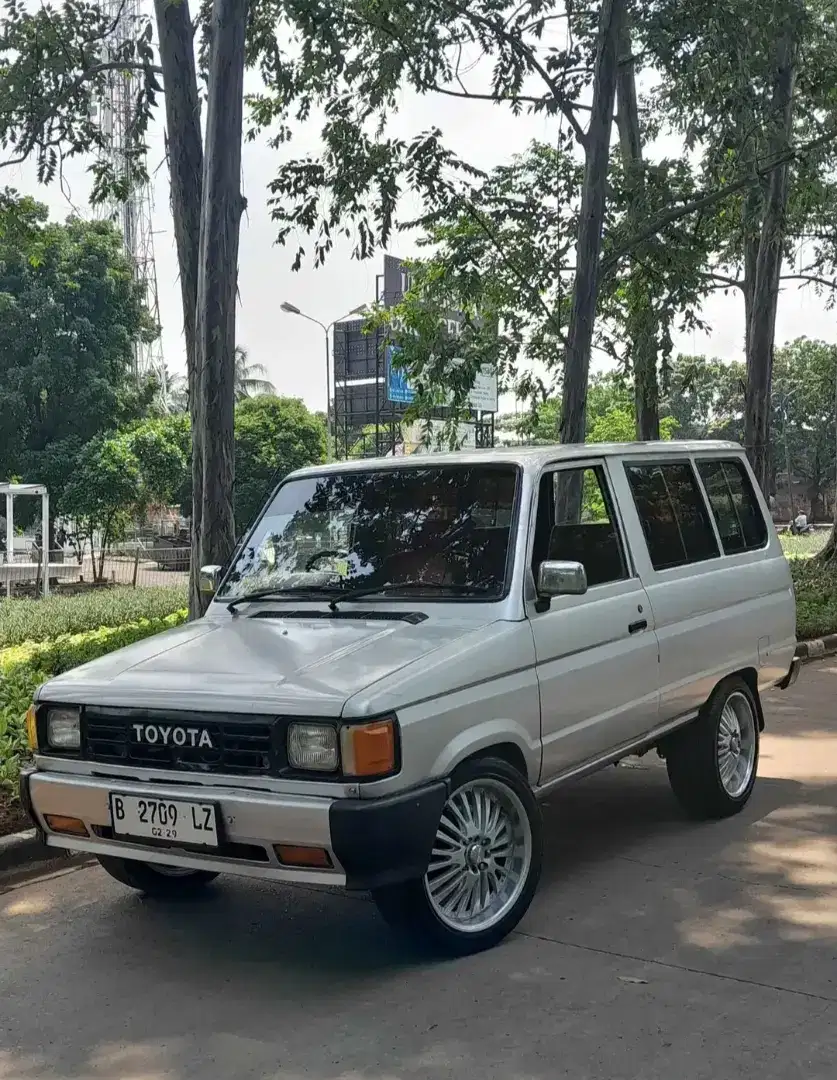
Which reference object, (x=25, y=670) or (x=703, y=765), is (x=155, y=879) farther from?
(x=25, y=670)

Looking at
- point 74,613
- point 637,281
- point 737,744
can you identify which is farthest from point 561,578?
point 74,613

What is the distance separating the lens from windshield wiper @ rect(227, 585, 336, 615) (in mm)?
4961

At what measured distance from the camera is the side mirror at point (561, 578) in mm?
4543

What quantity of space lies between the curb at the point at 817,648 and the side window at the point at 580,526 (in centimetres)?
735

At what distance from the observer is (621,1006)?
385 cm

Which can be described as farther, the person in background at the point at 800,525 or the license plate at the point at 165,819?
the person in background at the point at 800,525

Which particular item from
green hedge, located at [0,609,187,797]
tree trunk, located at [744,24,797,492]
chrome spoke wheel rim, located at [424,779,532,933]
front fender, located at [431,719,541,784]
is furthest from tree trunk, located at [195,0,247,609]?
tree trunk, located at [744,24,797,492]

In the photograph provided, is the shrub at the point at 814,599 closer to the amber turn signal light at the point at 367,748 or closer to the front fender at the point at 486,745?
the front fender at the point at 486,745

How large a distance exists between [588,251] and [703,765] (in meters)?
6.88

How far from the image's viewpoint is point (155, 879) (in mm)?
4992

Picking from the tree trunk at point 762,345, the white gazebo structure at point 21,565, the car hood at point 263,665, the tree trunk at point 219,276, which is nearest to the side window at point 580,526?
the car hood at point 263,665

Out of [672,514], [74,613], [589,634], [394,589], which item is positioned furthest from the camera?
[74,613]

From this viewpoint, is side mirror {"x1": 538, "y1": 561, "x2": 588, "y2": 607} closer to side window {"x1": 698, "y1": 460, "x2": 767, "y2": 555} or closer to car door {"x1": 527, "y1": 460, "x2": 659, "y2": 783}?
car door {"x1": 527, "y1": 460, "x2": 659, "y2": 783}

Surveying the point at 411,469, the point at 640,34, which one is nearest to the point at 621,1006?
the point at 411,469
